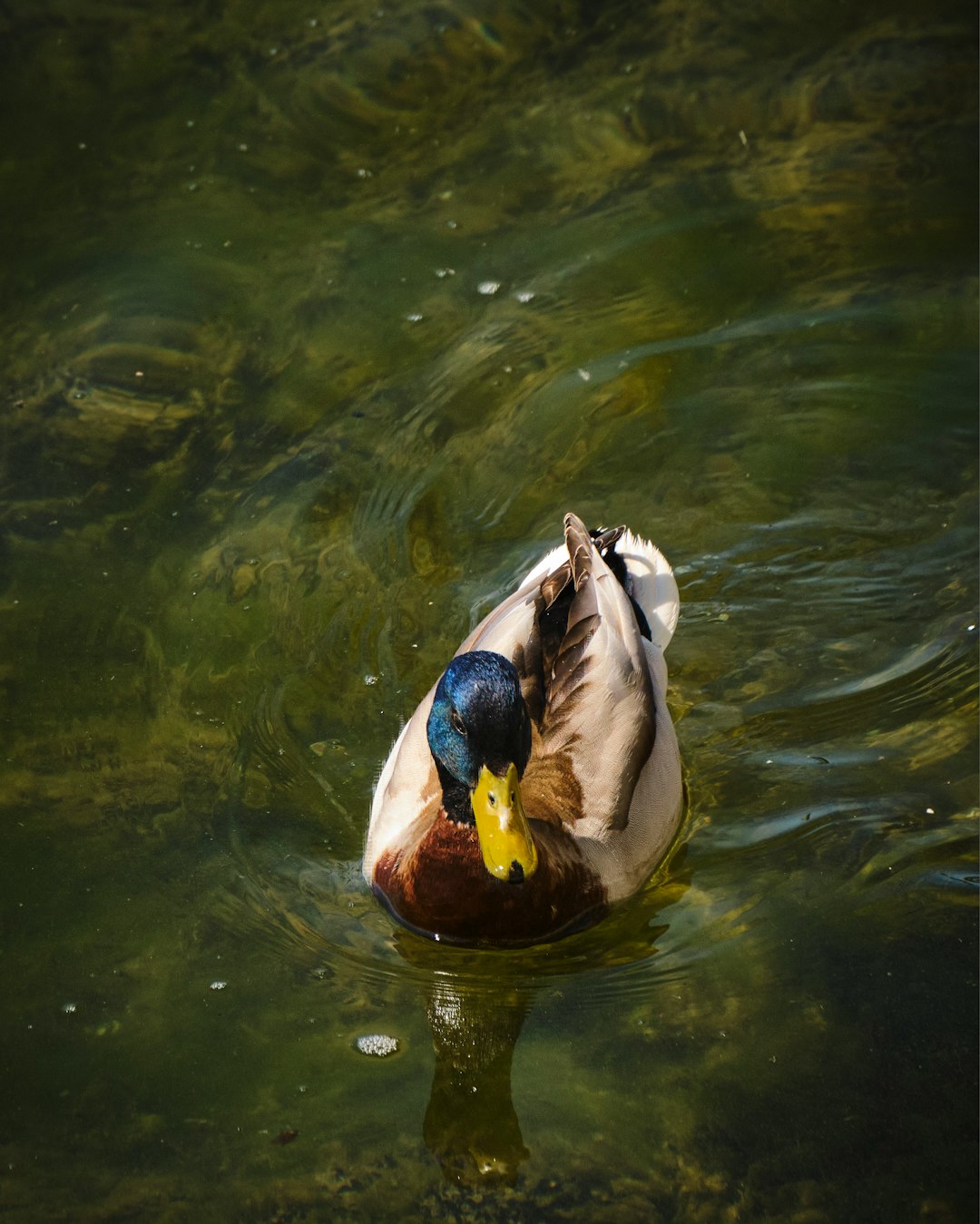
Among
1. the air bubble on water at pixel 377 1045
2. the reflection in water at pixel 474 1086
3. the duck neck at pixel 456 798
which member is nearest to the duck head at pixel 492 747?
the duck neck at pixel 456 798

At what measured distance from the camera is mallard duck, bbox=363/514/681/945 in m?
3.68

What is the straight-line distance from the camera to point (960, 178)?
6711 millimetres

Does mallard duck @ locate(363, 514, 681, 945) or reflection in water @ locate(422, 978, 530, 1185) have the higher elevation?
mallard duck @ locate(363, 514, 681, 945)

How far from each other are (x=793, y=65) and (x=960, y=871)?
4793 mm

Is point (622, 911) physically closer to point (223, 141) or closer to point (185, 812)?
point (185, 812)

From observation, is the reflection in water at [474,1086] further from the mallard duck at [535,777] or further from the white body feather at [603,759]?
the white body feather at [603,759]

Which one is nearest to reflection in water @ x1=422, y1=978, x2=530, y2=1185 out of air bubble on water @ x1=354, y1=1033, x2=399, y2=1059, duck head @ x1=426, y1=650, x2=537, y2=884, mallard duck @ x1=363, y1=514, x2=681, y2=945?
air bubble on water @ x1=354, y1=1033, x2=399, y2=1059

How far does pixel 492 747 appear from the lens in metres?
3.66

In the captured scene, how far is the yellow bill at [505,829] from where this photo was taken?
3605 mm

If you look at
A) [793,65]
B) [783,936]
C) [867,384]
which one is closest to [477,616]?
[783,936]

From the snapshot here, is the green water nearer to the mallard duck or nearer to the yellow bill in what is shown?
the mallard duck

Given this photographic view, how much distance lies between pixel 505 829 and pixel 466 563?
187cm

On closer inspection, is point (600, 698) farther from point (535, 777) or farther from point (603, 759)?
point (535, 777)

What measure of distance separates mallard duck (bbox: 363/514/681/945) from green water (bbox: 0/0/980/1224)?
15cm
